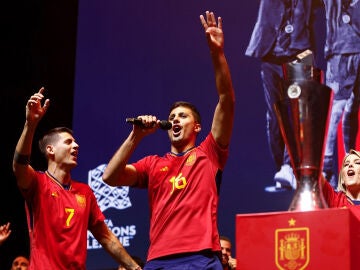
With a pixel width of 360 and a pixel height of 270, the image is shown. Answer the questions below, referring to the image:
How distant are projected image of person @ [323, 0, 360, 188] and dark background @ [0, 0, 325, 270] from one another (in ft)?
0.41

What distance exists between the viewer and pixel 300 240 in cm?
169

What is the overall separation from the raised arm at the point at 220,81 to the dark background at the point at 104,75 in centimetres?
144

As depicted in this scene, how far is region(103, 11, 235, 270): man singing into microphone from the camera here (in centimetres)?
278

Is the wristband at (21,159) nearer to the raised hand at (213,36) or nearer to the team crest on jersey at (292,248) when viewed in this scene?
the raised hand at (213,36)

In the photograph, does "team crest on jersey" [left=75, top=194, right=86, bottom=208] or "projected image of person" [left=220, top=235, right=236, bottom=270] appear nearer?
"team crest on jersey" [left=75, top=194, right=86, bottom=208]

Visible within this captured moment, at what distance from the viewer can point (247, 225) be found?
1765 millimetres

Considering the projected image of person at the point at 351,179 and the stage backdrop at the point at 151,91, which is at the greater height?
the stage backdrop at the point at 151,91

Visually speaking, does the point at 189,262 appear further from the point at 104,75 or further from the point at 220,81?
the point at 104,75

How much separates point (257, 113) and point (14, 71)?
280cm

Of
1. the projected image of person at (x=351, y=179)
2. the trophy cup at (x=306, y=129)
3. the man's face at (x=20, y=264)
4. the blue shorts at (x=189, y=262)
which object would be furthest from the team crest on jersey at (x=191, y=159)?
the man's face at (x=20, y=264)

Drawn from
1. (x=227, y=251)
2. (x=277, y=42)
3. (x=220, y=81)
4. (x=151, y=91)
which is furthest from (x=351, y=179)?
(x=151, y=91)

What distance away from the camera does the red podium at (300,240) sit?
64.4 inches

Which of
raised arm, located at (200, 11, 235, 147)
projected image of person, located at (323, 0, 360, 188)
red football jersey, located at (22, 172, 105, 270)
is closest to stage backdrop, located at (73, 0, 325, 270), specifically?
projected image of person, located at (323, 0, 360, 188)

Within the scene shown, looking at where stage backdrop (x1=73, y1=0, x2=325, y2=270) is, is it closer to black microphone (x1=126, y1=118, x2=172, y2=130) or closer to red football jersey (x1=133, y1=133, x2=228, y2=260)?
red football jersey (x1=133, y1=133, x2=228, y2=260)
